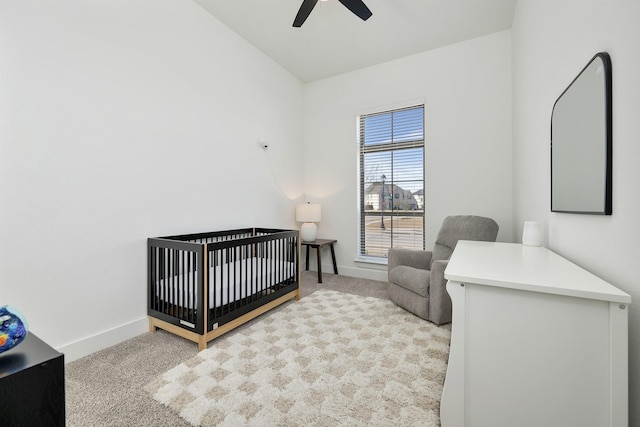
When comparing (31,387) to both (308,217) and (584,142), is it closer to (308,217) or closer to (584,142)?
(584,142)

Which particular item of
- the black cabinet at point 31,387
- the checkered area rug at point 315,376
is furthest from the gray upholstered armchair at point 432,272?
the black cabinet at point 31,387

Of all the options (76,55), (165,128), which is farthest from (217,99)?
(76,55)

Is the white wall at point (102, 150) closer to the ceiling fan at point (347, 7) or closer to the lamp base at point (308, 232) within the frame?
the ceiling fan at point (347, 7)

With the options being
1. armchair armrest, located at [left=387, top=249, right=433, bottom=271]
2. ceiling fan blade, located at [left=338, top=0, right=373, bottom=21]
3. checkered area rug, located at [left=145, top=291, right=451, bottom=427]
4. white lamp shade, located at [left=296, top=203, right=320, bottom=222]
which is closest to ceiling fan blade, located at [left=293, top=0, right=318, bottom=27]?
Result: ceiling fan blade, located at [left=338, top=0, right=373, bottom=21]

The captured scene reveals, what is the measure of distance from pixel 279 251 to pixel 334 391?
1396 mm

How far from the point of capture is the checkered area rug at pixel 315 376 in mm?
1258

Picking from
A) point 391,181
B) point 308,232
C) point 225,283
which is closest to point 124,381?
point 225,283

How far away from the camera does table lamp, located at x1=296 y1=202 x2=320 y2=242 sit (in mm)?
3705

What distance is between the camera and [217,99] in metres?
2.72

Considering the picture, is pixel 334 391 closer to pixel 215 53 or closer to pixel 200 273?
pixel 200 273

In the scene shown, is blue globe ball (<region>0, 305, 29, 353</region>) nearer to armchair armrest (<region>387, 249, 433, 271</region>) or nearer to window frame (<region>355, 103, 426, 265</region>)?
armchair armrest (<region>387, 249, 433, 271</region>)

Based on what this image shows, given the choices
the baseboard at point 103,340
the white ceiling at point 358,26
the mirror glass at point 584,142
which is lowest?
the baseboard at point 103,340

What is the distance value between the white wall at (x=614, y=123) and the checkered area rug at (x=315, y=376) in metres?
0.88

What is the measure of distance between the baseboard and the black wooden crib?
0.29 ft
